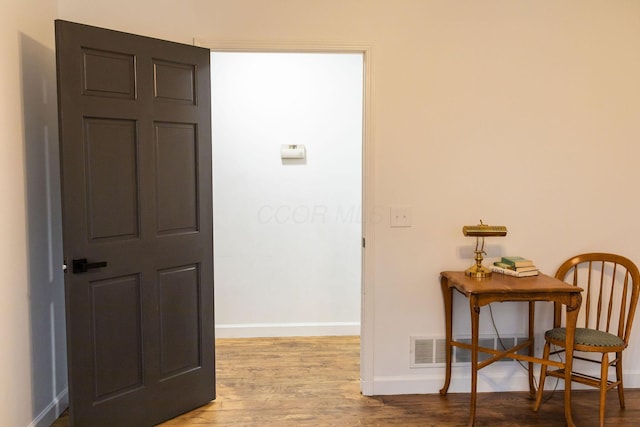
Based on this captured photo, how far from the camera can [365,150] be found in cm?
306

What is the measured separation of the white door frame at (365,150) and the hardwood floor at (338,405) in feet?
0.74

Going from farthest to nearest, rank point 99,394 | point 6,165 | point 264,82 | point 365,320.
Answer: point 264,82 < point 365,320 < point 99,394 < point 6,165

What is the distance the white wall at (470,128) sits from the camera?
302 cm

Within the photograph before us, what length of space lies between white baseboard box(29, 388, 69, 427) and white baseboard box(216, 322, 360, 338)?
1.47 metres

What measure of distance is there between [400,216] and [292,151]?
4.52 ft

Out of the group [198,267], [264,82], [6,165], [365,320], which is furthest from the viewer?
[264,82]

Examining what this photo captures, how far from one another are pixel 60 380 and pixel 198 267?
101 centimetres

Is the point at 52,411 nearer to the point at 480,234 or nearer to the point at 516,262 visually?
the point at 480,234

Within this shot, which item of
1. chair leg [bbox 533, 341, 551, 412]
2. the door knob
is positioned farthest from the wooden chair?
the door knob

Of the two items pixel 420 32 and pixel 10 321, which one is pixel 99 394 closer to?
pixel 10 321

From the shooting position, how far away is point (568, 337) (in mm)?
2684

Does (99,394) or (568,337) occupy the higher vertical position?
(568,337)

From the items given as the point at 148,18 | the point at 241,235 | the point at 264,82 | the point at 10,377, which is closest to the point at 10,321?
the point at 10,377

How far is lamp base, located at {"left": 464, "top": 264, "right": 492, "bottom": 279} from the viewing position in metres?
2.90
